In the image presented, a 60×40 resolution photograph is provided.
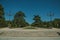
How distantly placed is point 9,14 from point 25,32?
1.39m

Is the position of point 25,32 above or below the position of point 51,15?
below

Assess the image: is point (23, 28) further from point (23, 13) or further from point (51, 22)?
point (51, 22)

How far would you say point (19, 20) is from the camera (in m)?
11.3

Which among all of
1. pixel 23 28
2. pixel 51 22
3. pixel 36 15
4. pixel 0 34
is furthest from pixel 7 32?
pixel 51 22

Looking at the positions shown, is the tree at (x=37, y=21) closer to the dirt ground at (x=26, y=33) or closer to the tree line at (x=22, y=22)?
the tree line at (x=22, y=22)

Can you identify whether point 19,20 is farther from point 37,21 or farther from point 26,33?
point 26,33

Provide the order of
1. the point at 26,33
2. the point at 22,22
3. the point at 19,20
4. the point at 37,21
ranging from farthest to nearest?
the point at 19,20 → the point at 37,21 → the point at 22,22 → the point at 26,33

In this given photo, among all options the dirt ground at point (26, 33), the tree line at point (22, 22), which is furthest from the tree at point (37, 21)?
the dirt ground at point (26, 33)

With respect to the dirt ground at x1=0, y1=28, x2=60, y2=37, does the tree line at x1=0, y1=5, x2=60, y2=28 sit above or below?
above

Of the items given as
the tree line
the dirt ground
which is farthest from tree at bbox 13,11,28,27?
the dirt ground

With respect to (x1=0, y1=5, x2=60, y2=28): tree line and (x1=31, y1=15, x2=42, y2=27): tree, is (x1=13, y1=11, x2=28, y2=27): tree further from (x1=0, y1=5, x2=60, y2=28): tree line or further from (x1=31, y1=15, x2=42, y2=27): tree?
(x1=31, y1=15, x2=42, y2=27): tree

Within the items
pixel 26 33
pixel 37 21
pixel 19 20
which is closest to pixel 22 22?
pixel 19 20

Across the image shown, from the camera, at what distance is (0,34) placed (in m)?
9.90

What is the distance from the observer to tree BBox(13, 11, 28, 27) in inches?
419
